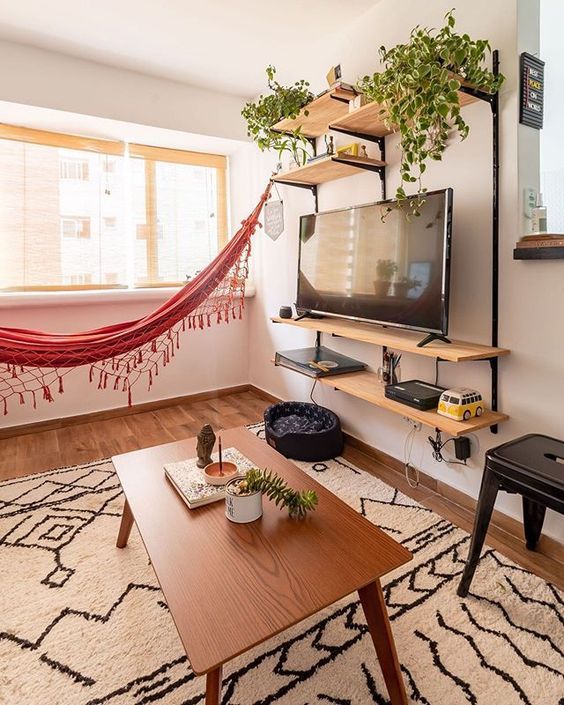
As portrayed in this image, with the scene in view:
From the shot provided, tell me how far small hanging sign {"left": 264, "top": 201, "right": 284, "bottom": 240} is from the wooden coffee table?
2.02 meters

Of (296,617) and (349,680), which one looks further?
(349,680)

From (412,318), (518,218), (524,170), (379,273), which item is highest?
(524,170)

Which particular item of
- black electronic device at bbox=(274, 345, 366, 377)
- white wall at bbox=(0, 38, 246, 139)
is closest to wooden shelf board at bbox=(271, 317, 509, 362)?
black electronic device at bbox=(274, 345, 366, 377)

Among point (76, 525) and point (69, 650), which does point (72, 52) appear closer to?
point (76, 525)

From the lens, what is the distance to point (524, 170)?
1474mm

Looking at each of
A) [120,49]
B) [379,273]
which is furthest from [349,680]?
[120,49]

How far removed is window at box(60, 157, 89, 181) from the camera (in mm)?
2824

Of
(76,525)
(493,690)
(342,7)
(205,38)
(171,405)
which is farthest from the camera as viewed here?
(171,405)

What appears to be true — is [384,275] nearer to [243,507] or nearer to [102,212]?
[243,507]

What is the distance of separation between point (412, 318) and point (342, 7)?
1.52 meters

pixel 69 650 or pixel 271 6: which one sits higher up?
pixel 271 6

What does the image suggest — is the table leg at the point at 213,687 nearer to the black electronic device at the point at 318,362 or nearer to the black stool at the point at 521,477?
the black stool at the point at 521,477

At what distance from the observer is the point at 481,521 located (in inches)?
48.9

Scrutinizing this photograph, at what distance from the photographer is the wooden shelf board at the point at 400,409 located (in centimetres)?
147
